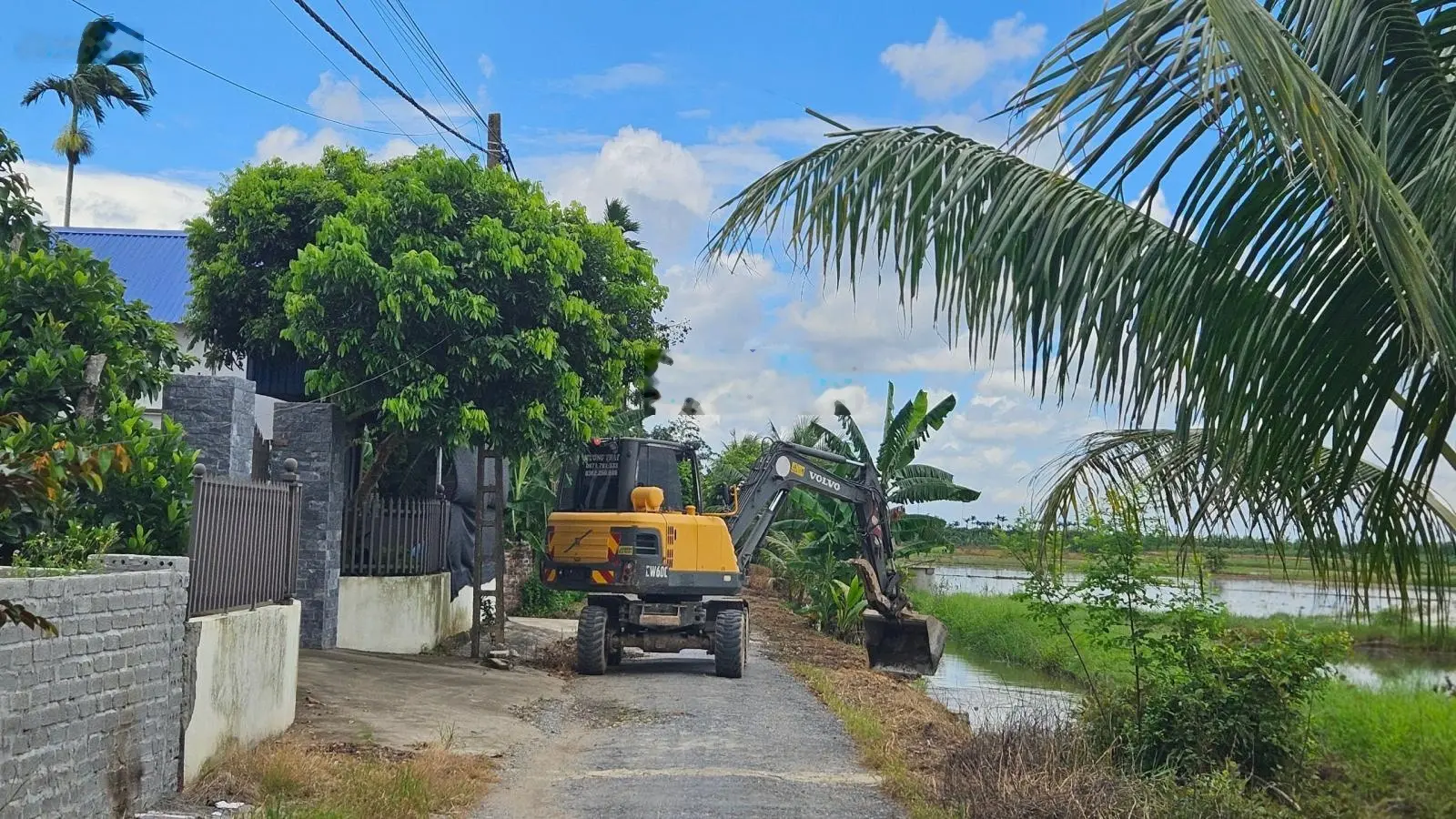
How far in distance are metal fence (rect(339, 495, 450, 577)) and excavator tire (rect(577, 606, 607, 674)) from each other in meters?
2.51

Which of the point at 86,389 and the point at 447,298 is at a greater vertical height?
the point at 447,298

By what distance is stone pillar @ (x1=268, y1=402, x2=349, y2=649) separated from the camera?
14.5 metres

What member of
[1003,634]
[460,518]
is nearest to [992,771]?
[460,518]

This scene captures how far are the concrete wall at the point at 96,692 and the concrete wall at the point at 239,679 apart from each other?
19 centimetres

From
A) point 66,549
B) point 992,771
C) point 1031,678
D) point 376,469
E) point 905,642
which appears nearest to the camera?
point 66,549

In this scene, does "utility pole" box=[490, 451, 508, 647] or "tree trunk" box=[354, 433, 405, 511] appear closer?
"tree trunk" box=[354, 433, 405, 511]

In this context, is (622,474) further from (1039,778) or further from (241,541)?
(1039,778)

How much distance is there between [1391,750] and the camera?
482 inches

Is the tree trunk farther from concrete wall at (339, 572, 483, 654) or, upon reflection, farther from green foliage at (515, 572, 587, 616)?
green foliage at (515, 572, 587, 616)

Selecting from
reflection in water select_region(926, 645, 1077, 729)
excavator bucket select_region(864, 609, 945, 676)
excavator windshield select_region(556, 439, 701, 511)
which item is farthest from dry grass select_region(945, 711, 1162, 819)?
excavator bucket select_region(864, 609, 945, 676)

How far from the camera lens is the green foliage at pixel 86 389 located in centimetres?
901

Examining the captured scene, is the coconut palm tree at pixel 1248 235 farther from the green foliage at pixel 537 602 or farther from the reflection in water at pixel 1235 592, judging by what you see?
the green foliage at pixel 537 602

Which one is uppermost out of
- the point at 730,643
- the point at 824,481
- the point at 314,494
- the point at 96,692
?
the point at 824,481

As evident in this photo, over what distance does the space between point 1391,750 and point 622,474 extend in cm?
858
